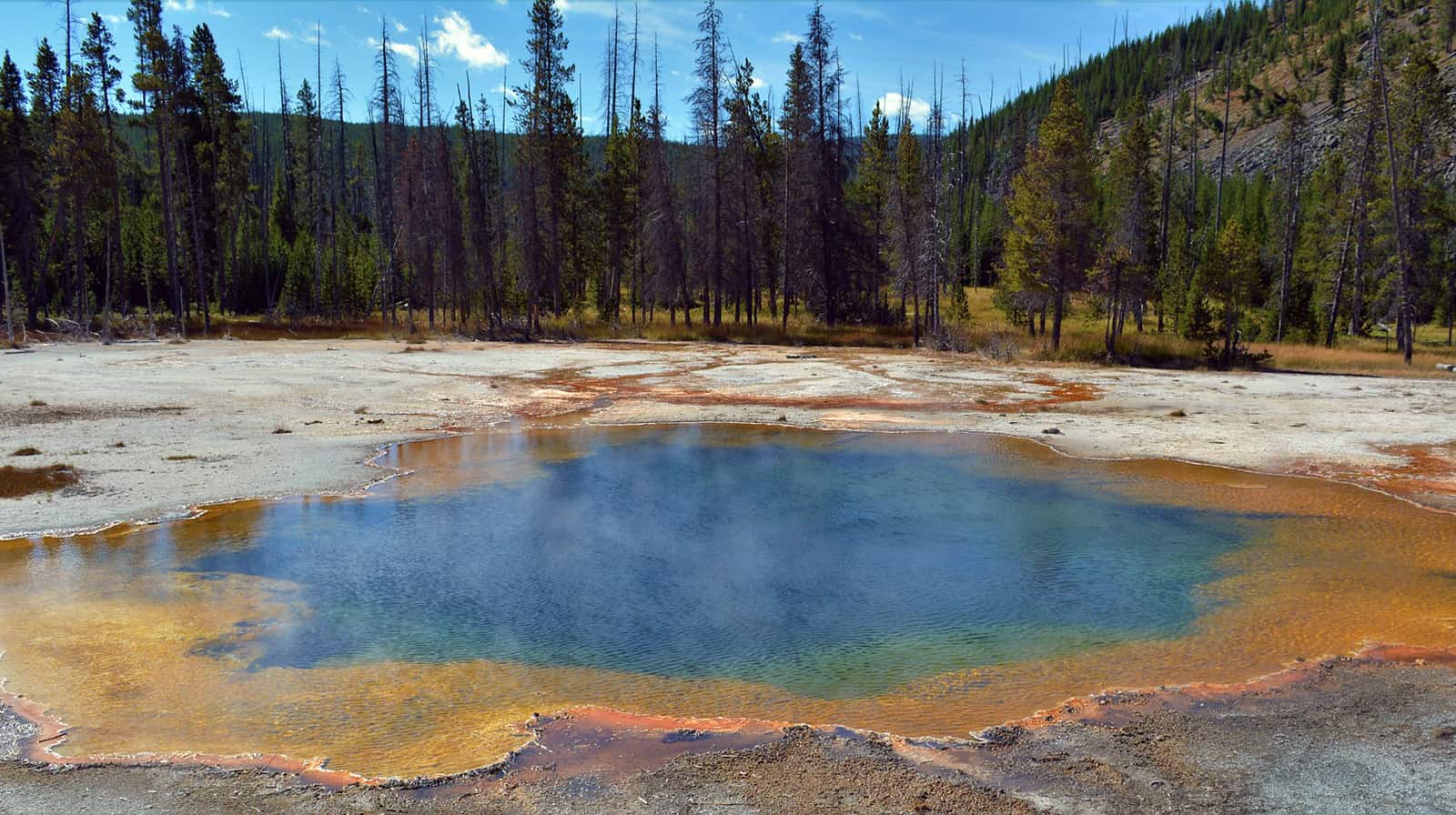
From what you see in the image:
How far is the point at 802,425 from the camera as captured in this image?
19797mm

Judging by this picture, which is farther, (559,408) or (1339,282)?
(1339,282)

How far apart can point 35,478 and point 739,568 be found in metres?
9.68

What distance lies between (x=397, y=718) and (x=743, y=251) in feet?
128

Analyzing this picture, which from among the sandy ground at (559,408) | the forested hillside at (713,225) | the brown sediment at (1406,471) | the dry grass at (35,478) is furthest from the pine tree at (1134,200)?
the dry grass at (35,478)

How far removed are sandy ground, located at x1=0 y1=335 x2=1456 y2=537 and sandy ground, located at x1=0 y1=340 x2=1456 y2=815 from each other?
91 millimetres

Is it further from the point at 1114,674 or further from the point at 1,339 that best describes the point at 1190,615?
the point at 1,339

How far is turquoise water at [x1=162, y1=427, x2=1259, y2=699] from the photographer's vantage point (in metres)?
7.64

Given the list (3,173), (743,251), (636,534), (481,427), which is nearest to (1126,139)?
(743,251)

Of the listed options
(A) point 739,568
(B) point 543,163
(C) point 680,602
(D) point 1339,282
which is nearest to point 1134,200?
(D) point 1339,282

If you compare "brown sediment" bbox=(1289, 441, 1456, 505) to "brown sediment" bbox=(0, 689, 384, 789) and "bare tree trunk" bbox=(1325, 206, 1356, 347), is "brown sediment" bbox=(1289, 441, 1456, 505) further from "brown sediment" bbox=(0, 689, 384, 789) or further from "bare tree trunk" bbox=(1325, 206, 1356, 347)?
"bare tree trunk" bbox=(1325, 206, 1356, 347)

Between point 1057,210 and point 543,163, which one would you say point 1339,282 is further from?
point 543,163

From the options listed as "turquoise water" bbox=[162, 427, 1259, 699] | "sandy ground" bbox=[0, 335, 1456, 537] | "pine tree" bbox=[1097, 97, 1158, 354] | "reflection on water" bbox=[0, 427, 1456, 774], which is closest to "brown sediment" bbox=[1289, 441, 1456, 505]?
"sandy ground" bbox=[0, 335, 1456, 537]

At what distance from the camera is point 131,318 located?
41.0 m

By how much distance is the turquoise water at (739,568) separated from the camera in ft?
25.1
